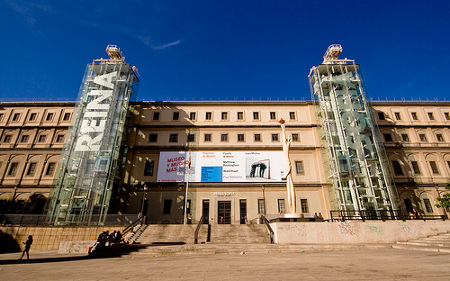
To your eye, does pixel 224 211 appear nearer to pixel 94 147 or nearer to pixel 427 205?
pixel 94 147

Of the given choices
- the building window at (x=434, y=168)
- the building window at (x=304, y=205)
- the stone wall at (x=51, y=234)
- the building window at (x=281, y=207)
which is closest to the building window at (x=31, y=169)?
the stone wall at (x=51, y=234)

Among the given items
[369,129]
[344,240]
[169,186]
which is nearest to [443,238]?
[344,240]

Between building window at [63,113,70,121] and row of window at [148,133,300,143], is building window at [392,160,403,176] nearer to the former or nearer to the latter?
row of window at [148,133,300,143]

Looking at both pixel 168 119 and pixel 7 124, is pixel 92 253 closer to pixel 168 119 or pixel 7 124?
pixel 168 119

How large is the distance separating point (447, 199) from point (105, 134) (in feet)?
136

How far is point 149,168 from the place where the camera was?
2992 cm

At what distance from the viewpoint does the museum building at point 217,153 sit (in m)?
26.3

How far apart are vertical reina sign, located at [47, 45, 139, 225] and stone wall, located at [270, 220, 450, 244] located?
17147 millimetres

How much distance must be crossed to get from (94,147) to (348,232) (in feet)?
90.0

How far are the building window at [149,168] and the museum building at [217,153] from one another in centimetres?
13

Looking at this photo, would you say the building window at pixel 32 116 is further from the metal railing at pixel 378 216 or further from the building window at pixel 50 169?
the metal railing at pixel 378 216

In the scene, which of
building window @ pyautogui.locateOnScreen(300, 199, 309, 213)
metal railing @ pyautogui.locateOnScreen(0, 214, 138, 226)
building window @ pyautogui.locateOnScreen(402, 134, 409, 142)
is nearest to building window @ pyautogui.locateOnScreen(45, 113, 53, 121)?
metal railing @ pyautogui.locateOnScreen(0, 214, 138, 226)

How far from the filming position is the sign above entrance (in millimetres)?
28844

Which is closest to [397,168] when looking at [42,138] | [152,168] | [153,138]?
[152,168]
